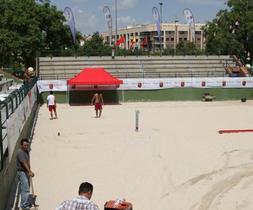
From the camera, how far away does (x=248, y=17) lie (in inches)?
2233

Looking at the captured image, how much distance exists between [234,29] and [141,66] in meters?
15.1

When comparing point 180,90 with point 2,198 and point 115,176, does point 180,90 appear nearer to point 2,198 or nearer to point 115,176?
point 115,176

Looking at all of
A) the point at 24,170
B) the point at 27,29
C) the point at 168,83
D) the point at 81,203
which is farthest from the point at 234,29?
the point at 81,203

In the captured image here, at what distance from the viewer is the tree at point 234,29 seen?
57375 millimetres

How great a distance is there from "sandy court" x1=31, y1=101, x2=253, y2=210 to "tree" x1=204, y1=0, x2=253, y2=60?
32.0 metres

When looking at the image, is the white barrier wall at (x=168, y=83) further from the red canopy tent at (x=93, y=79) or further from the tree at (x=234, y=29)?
the tree at (x=234, y=29)

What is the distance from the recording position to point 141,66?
51.2 metres

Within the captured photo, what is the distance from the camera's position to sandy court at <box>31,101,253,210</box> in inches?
445

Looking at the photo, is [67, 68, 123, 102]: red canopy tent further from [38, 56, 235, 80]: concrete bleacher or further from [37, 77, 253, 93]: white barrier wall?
[38, 56, 235, 80]: concrete bleacher

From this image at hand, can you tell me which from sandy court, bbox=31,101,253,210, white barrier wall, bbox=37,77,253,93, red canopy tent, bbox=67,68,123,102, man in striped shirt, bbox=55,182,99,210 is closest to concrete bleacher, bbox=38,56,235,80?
white barrier wall, bbox=37,77,253,93

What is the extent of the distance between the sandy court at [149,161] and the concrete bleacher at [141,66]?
2229 centimetres

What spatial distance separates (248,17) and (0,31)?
95.1ft

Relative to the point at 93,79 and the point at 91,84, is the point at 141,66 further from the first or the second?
the point at 91,84

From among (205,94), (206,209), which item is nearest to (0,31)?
(205,94)
